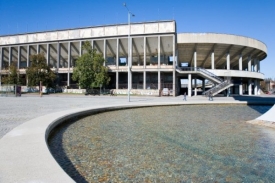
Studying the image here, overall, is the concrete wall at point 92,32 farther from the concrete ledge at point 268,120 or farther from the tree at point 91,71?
the concrete ledge at point 268,120

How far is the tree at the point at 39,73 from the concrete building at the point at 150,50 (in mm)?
3626

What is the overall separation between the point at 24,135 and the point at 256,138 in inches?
273

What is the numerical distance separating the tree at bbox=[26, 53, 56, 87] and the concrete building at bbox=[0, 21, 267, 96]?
3.63 m

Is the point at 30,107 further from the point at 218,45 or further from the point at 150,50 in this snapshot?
the point at 218,45

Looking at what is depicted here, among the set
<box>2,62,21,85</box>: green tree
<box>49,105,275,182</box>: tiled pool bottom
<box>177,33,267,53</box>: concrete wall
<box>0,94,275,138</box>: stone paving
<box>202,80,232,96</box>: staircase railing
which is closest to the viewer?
<box>49,105,275,182</box>: tiled pool bottom

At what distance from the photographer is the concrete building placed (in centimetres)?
4234

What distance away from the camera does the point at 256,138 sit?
6648 millimetres

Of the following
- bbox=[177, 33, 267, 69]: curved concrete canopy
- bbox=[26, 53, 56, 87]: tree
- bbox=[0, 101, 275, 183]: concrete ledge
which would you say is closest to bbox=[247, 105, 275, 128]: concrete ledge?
bbox=[0, 101, 275, 183]: concrete ledge

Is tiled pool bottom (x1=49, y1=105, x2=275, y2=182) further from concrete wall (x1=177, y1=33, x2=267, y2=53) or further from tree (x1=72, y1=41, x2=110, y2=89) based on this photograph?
concrete wall (x1=177, y1=33, x2=267, y2=53)

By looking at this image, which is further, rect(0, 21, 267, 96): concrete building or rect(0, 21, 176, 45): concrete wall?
rect(0, 21, 176, 45): concrete wall

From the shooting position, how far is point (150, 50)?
4906 cm

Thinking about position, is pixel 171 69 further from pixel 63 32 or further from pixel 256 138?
pixel 256 138


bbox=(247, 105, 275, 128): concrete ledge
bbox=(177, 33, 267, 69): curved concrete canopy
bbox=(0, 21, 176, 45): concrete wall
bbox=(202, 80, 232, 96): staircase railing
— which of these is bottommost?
bbox=(247, 105, 275, 128): concrete ledge

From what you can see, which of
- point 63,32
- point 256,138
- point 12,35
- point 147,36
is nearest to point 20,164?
point 256,138
